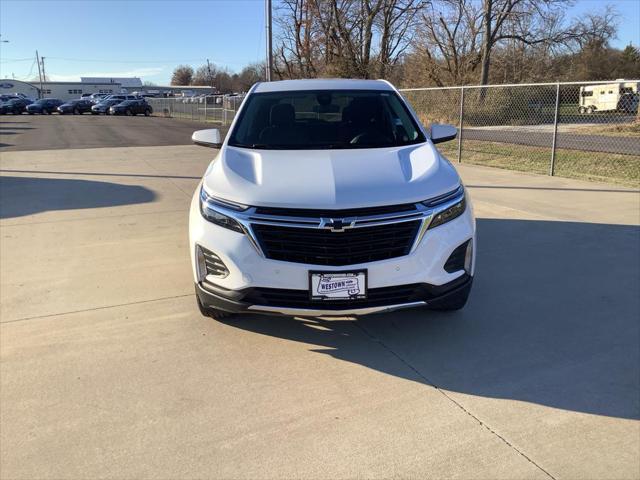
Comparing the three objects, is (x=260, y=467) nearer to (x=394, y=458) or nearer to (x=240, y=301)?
(x=394, y=458)

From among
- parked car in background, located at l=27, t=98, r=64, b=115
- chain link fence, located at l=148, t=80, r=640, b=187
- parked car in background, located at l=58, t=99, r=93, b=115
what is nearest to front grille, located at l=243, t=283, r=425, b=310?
chain link fence, located at l=148, t=80, r=640, b=187

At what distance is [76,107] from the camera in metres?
51.0

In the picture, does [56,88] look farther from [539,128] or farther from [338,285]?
[338,285]

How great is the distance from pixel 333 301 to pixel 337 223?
462 millimetres

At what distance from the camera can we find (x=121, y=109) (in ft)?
149

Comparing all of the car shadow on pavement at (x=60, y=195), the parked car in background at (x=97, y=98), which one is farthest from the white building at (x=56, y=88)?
the car shadow on pavement at (x=60, y=195)

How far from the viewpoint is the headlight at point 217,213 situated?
127 inches

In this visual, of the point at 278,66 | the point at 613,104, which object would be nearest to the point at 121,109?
the point at 278,66

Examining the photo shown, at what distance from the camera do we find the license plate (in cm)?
310

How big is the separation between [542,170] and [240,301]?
10.3 metres

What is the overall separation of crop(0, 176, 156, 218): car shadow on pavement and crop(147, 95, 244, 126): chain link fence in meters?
16.9

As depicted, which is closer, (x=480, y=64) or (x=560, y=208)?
(x=560, y=208)

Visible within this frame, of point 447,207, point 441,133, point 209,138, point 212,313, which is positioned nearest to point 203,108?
point 209,138

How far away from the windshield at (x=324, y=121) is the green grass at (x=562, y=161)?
21.5ft
